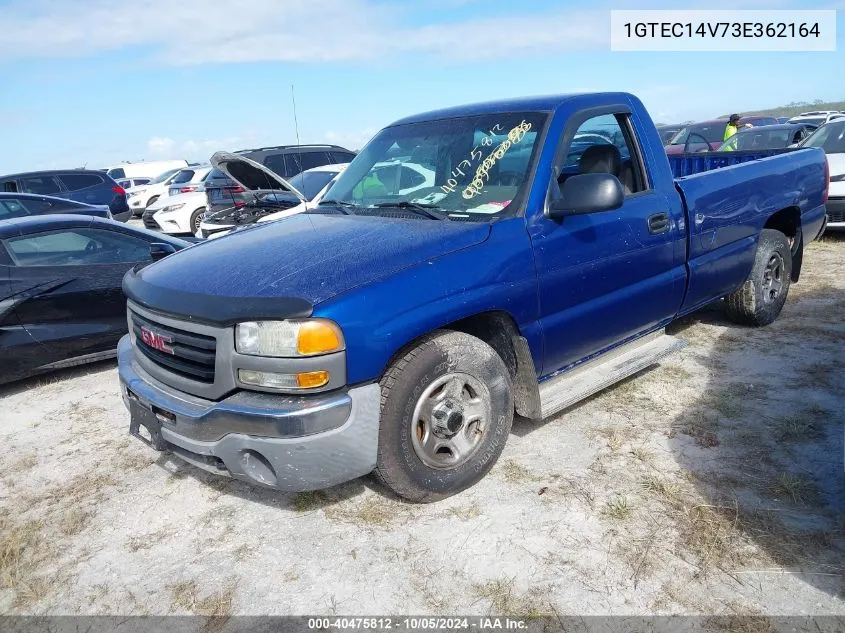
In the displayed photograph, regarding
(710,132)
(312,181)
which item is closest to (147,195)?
Answer: (312,181)

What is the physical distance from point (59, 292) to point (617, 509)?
4.37 meters

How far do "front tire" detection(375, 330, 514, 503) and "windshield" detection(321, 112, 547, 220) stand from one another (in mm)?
766

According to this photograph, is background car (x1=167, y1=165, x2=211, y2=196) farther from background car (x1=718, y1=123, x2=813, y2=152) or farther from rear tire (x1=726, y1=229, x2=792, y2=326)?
rear tire (x1=726, y1=229, x2=792, y2=326)

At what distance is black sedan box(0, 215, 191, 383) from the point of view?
487 cm

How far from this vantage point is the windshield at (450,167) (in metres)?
3.40

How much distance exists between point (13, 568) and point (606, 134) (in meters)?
3.84

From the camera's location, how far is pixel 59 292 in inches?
199

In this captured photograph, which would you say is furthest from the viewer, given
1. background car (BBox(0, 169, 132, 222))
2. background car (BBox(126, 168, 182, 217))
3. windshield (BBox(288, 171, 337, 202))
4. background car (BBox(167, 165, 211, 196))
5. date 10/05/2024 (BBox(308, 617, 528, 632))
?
background car (BBox(126, 168, 182, 217))

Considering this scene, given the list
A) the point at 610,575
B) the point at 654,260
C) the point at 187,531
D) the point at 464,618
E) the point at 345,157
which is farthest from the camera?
the point at 345,157

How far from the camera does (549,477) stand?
10.9 ft

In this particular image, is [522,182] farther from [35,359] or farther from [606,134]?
[35,359]

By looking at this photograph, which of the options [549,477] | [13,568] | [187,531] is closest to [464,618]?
[549,477]

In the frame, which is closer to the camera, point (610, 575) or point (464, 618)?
point (464, 618)

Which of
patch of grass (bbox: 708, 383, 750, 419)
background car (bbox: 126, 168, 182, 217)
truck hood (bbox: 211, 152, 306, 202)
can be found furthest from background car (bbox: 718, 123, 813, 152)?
background car (bbox: 126, 168, 182, 217)
